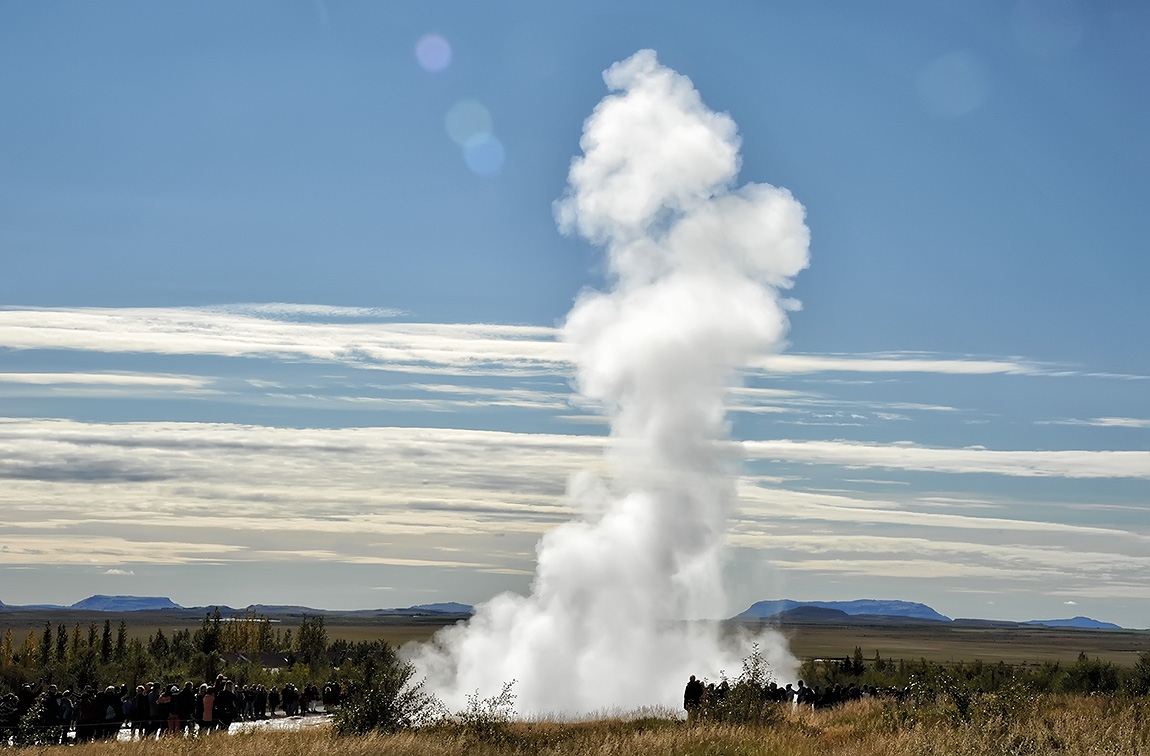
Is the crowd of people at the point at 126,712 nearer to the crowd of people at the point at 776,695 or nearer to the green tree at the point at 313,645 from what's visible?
the crowd of people at the point at 776,695

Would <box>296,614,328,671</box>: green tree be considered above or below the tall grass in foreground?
above

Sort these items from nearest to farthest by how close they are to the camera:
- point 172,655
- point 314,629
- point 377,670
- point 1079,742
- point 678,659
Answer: point 1079,742
point 377,670
point 678,659
point 172,655
point 314,629

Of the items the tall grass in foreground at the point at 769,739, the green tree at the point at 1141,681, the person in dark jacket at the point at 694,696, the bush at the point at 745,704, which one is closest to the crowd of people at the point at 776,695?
the person in dark jacket at the point at 694,696

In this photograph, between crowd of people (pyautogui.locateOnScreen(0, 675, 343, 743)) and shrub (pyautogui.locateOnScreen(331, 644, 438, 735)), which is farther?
crowd of people (pyautogui.locateOnScreen(0, 675, 343, 743))

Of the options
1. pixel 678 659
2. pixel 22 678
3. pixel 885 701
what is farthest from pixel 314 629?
pixel 885 701

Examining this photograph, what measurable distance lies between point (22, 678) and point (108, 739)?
32.8 metres

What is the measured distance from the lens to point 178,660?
77.1 metres

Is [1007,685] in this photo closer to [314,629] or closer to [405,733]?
[405,733]

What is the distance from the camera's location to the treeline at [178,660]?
56.8m

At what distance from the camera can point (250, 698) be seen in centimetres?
4122

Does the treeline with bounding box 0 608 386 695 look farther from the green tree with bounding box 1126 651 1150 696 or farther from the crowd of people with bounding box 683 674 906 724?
the green tree with bounding box 1126 651 1150 696

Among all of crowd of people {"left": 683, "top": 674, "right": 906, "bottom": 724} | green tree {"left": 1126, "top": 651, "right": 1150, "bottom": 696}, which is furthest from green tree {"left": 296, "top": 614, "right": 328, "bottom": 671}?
green tree {"left": 1126, "top": 651, "right": 1150, "bottom": 696}

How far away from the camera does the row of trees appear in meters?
57.4

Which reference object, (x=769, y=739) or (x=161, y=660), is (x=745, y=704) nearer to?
(x=769, y=739)
